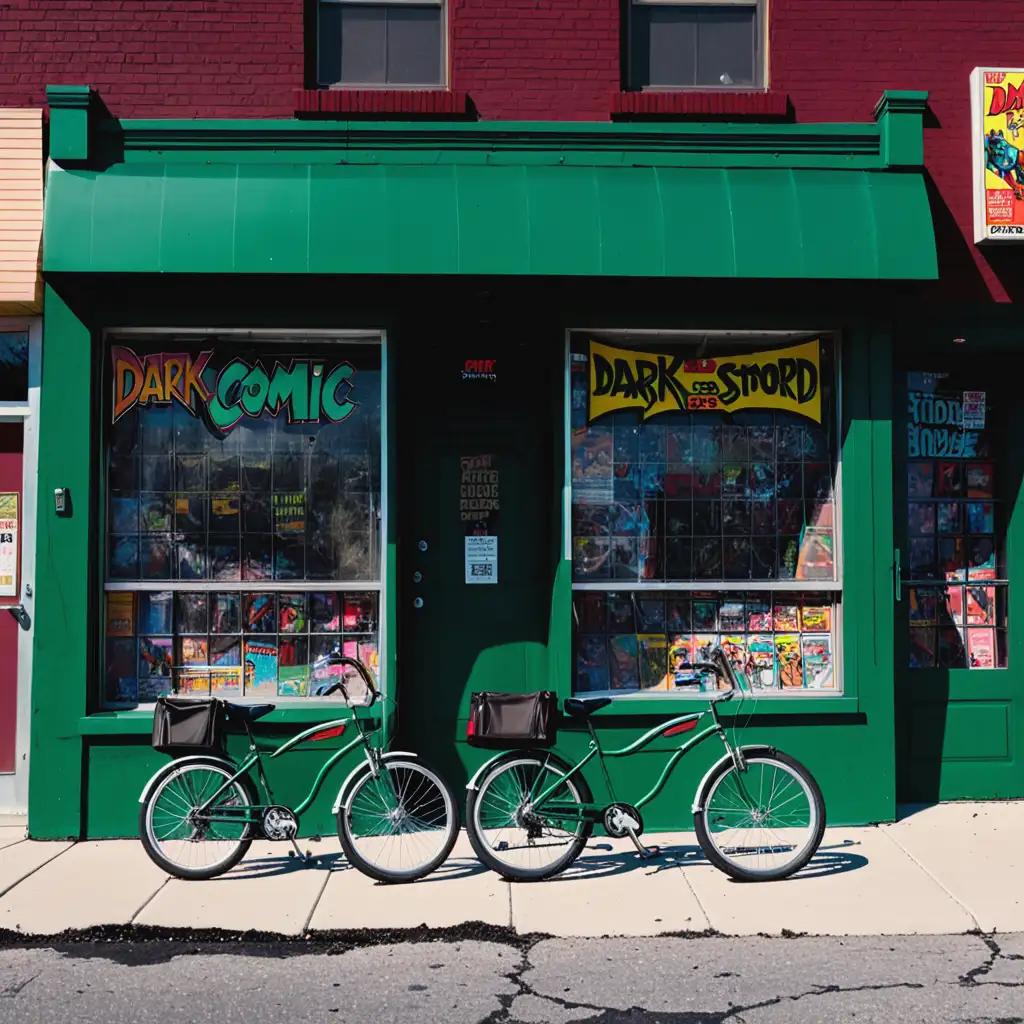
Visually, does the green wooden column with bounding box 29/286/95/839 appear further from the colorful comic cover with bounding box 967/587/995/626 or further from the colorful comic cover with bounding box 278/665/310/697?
the colorful comic cover with bounding box 967/587/995/626

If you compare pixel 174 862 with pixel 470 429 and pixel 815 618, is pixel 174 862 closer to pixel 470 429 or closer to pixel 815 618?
pixel 470 429

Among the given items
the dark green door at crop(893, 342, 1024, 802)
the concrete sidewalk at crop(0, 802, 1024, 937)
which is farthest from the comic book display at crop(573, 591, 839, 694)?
the concrete sidewalk at crop(0, 802, 1024, 937)

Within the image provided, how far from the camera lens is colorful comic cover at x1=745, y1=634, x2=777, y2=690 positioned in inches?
272

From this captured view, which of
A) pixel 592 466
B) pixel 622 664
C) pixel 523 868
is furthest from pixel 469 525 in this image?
pixel 523 868

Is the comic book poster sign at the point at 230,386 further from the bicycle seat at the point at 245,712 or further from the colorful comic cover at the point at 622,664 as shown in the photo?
the colorful comic cover at the point at 622,664

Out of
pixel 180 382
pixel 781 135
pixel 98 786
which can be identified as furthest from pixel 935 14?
pixel 98 786

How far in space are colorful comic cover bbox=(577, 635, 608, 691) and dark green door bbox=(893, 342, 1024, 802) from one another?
2.02m

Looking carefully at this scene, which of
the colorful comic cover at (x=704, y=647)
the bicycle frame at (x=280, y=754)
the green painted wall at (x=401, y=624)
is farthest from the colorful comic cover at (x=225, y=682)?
the colorful comic cover at (x=704, y=647)

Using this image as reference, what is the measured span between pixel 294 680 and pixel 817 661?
341 cm

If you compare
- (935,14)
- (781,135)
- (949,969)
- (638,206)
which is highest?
(935,14)

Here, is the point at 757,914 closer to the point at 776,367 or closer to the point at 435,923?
the point at 435,923

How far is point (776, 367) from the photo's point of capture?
6988 mm

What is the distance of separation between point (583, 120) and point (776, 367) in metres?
2.06

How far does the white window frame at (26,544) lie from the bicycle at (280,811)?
4.63 ft
